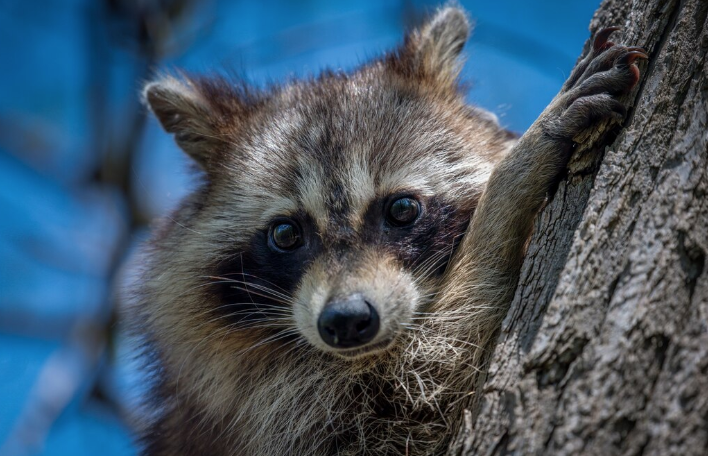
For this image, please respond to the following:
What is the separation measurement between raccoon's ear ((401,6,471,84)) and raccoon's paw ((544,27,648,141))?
4.93 ft

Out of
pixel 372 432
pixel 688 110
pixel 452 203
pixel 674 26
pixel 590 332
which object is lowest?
pixel 372 432

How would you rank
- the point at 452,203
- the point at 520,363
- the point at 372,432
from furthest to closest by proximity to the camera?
1. the point at 452,203
2. the point at 372,432
3. the point at 520,363

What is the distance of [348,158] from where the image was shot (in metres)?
4.07

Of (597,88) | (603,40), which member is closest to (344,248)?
(597,88)

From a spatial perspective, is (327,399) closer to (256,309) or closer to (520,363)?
(256,309)

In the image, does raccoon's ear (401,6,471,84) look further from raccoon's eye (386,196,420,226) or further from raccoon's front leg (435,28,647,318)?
raccoon's front leg (435,28,647,318)

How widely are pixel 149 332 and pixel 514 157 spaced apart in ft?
8.52

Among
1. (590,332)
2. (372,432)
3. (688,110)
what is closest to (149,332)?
(372,432)

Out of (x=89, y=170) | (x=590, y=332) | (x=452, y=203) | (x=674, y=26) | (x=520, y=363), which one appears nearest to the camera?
(x=590, y=332)

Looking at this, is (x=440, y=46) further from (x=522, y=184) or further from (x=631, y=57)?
(x=631, y=57)

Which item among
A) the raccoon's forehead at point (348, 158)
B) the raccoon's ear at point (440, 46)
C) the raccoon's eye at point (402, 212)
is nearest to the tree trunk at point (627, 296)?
the raccoon's eye at point (402, 212)

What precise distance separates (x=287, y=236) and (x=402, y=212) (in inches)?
26.8

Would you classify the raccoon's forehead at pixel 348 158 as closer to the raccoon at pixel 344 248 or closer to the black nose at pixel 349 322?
the raccoon at pixel 344 248

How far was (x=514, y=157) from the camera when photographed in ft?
11.3
